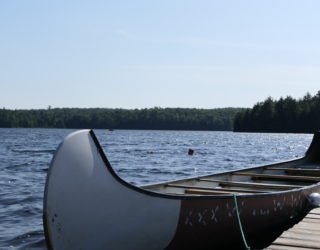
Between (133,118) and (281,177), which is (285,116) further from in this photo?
(281,177)

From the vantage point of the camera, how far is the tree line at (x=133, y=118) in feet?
593

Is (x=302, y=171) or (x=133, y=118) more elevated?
(x=133, y=118)

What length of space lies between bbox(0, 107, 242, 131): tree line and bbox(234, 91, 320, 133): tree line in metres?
57.6

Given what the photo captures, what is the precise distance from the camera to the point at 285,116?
120m

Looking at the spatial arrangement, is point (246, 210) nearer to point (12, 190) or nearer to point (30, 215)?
point (30, 215)

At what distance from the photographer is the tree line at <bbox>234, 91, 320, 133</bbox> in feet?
380

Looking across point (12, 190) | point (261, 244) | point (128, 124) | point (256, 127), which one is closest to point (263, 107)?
point (256, 127)

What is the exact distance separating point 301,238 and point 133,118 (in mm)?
177905

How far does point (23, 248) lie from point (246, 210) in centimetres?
547

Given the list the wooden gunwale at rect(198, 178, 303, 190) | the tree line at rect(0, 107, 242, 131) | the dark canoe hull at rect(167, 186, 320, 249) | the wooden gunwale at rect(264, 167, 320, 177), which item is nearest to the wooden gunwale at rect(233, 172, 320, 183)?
the wooden gunwale at rect(264, 167, 320, 177)

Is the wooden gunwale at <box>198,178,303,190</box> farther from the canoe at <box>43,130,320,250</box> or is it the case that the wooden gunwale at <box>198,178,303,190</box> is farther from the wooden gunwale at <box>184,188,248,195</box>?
the canoe at <box>43,130,320,250</box>

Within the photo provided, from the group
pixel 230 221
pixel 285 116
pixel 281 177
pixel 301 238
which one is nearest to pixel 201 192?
pixel 230 221

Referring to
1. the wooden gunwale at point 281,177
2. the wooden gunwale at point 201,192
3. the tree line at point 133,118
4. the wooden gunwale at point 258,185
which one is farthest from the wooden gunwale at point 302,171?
the tree line at point 133,118

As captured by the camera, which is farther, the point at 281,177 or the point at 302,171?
the point at 302,171
